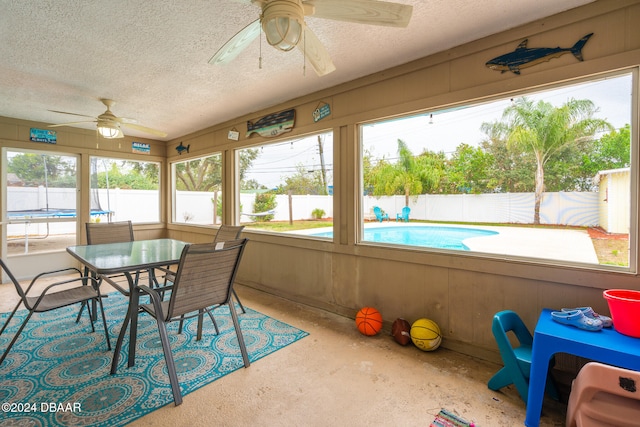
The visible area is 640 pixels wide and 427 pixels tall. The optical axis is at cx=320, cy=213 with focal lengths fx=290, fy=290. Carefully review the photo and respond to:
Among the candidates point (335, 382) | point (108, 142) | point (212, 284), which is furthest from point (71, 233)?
point (335, 382)

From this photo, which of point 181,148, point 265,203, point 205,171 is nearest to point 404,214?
point 265,203

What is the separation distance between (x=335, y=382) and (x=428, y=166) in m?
1.99

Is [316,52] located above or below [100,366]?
above

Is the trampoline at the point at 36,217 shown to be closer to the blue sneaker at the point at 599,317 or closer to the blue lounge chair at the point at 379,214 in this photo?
the blue lounge chair at the point at 379,214

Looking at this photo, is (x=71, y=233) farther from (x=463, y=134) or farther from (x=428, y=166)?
(x=463, y=134)

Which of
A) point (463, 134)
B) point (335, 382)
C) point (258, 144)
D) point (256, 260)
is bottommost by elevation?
point (335, 382)

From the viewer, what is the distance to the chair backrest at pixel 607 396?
1171mm

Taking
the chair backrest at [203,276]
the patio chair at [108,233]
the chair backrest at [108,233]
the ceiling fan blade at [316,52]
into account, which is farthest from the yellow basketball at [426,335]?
the chair backrest at [108,233]

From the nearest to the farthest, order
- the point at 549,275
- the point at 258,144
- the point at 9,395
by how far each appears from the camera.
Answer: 1. the point at 9,395
2. the point at 549,275
3. the point at 258,144

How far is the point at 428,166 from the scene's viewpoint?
2.73 m

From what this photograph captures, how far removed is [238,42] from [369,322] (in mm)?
2409

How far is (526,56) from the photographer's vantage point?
2066 millimetres

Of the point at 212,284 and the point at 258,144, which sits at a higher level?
the point at 258,144

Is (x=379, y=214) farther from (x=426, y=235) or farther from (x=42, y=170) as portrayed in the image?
(x=42, y=170)
